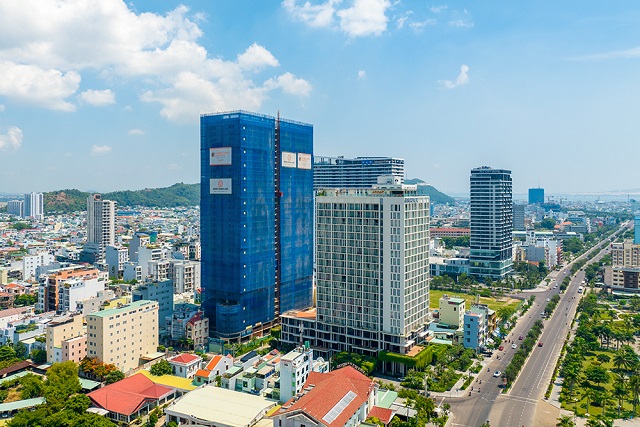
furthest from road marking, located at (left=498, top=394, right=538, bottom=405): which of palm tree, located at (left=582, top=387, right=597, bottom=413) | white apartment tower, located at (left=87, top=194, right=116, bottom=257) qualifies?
white apartment tower, located at (left=87, top=194, right=116, bottom=257)

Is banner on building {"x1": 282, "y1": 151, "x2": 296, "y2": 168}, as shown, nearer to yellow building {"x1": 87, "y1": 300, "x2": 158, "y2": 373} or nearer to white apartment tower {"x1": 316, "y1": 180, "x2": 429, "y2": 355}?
white apartment tower {"x1": 316, "y1": 180, "x2": 429, "y2": 355}

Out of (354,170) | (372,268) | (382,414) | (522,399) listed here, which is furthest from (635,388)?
(354,170)

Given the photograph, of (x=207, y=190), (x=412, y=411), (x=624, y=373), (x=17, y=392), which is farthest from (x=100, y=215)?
(x=624, y=373)

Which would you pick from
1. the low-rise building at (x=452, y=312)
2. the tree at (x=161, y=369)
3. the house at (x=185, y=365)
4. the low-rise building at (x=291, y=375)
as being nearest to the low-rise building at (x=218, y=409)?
the low-rise building at (x=291, y=375)

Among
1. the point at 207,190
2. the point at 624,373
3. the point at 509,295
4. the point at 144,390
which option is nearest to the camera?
the point at 144,390

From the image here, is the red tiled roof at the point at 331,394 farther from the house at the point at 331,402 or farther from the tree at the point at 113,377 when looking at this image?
the tree at the point at 113,377

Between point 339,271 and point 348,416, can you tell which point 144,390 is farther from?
point 339,271
